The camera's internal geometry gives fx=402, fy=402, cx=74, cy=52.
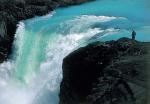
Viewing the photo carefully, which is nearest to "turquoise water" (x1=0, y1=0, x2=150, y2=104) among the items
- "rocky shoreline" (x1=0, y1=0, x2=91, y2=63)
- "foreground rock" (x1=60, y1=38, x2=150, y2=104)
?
"rocky shoreline" (x1=0, y1=0, x2=91, y2=63)

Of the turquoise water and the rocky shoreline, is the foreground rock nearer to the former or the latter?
the turquoise water

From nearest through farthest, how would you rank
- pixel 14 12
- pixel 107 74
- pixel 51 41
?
pixel 107 74, pixel 51 41, pixel 14 12

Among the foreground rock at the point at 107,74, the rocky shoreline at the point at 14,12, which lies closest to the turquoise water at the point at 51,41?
the rocky shoreline at the point at 14,12

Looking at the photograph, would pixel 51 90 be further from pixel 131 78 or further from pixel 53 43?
pixel 131 78

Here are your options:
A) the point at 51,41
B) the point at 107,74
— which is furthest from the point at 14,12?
the point at 107,74

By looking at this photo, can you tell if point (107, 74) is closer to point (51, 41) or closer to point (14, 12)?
point (51, 41)

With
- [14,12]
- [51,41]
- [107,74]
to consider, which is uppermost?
[107,74]
